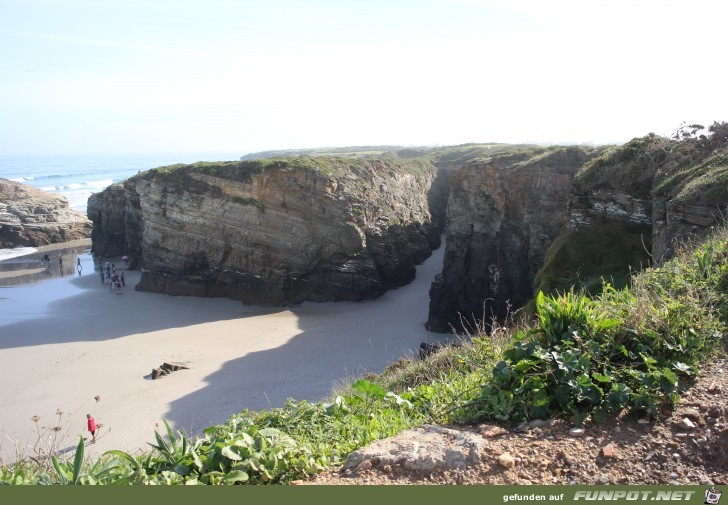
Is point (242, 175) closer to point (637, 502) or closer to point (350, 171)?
point (350, 171)

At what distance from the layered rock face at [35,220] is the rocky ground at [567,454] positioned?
55.4 meters

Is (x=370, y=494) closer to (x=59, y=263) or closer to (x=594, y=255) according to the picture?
(x=594, y=255)

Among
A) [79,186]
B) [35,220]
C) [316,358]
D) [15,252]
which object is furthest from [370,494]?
[79,186]

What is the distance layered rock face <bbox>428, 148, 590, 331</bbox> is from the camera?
73.4 ft

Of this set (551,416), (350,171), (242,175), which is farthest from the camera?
(350,171)

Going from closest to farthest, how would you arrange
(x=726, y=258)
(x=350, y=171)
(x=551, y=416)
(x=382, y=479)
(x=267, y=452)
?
(x=382, y=479), (x=267, y=452), (x=551, y=416), (x=726, y=258), (x=350, y=171)

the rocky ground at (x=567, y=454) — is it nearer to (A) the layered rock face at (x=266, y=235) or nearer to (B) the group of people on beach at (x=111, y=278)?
(A) the layered rock face at (x=266, y=235)

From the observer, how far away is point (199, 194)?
30484mm

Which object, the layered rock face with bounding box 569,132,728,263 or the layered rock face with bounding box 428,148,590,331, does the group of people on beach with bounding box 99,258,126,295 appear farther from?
the layered rock face with bounding box 569,132,728,263

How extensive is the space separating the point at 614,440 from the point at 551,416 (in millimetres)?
509

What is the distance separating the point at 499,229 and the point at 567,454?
72.1 feet

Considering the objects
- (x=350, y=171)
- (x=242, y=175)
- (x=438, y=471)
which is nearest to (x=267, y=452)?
(x=438, y=471)

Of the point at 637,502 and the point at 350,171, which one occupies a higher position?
the point at 350,171

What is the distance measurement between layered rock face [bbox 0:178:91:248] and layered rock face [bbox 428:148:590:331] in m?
42.8
